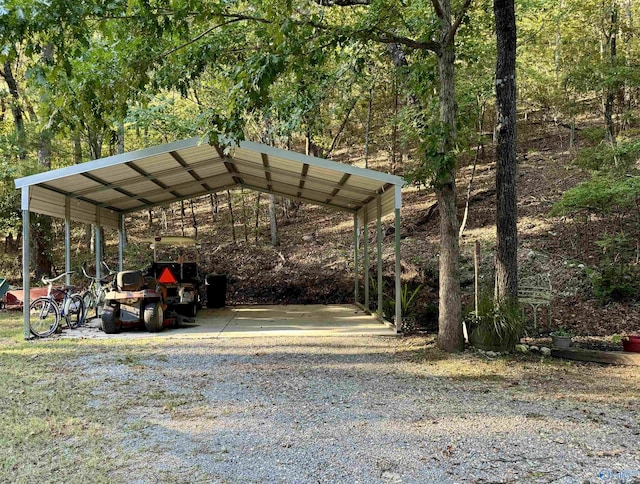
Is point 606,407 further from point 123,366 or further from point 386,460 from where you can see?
point 123,366

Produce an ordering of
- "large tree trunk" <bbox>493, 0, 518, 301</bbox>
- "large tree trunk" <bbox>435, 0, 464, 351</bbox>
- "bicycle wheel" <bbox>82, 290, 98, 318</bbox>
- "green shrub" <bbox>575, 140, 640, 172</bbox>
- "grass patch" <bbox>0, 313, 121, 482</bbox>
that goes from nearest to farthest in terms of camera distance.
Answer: "grass patch" <bbox>0, 313, 121, 482</bbox> < "large tree trunk" <bbox>435, 0, 464, 351</bbox> < "large tree trunk" <bbox>493, 0, 518, 301</bbox> < "green shrub" <bbox>575, 140, 640, 172</bbox> < "bicycle wheel" <bbox>82, 290, 98, 318</bbox>

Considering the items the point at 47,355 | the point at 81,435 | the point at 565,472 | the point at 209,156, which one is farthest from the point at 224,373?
the point at 209,156

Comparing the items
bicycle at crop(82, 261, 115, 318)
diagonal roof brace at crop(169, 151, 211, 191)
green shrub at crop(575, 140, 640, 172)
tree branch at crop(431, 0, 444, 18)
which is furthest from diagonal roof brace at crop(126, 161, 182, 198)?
green shrub at crop(575, 140, 640, 172)

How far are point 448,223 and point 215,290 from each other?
22.0 ft

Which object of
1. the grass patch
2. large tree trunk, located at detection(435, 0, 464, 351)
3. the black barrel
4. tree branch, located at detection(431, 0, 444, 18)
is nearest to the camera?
the grass patch

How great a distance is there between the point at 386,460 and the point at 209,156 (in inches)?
258

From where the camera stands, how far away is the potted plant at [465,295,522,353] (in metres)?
6.37

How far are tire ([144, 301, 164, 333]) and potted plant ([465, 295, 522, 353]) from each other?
4632mm

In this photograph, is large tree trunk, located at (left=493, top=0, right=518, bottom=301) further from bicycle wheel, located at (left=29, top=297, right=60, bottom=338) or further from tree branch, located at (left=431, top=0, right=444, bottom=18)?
bicycle wheel, located at (left=29, top=297, right=60, bottom=338)

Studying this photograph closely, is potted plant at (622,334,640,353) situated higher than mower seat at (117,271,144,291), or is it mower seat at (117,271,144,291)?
mower seat at (117,271,144,291)

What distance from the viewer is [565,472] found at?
2.98 metres

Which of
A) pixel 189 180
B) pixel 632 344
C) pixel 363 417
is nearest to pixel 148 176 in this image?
pixel 189 180

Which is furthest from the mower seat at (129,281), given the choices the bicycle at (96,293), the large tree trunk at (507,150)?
the large tree trunk at (507,150)

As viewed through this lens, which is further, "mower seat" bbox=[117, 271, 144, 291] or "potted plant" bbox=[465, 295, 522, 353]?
"mower seat" bbox=[117, 271, 144, 291]
